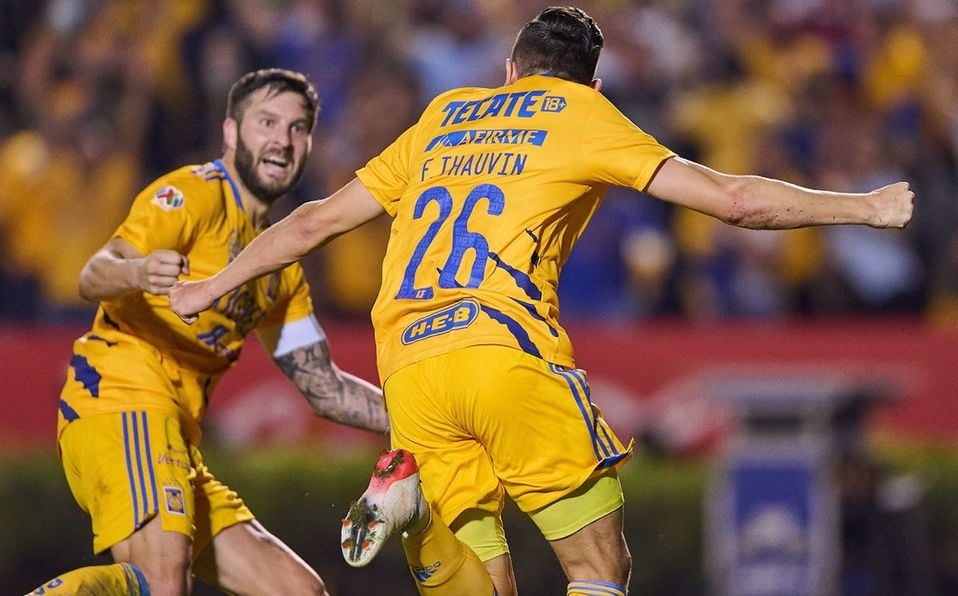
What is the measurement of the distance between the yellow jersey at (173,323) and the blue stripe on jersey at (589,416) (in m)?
1.47

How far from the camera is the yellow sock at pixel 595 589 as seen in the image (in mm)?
5207

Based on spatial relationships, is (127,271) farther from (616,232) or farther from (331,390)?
(616,232)

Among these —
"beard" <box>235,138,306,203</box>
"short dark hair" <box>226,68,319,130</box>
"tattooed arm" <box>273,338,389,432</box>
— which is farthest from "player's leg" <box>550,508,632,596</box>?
"short dark hair" <box>226,68,319,130</box>

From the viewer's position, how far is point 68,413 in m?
6.12

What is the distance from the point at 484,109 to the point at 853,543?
5005 mm

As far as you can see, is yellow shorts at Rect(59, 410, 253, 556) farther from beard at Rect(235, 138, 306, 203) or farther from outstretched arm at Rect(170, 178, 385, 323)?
beard at Rect(235, 138, 306, 203)

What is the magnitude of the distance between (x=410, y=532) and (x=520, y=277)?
925 millimetres

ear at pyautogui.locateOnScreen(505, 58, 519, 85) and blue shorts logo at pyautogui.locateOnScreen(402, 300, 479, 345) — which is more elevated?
ear at pyautogui.locateOnScreen(505, 58, 519, 85)

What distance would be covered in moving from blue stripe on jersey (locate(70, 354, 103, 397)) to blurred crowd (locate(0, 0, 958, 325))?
18.8 feet

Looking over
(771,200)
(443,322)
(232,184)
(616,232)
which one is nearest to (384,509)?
(443,322)

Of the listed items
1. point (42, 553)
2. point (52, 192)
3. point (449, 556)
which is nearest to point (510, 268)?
point (449, 556)

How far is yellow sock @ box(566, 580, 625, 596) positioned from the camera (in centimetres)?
521

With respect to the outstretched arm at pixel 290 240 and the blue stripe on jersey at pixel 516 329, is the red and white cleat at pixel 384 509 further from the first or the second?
the outstretched arm at pixel 290 240

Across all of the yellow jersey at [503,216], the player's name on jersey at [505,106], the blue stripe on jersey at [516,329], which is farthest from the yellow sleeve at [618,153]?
the blue stripe on jersey at [516,329]
